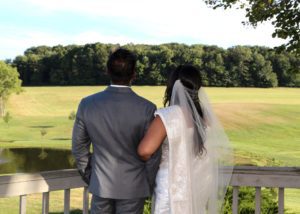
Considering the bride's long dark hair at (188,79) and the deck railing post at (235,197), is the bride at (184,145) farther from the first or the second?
the deck railing post at (235,197)

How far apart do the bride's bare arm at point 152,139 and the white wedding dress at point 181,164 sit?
36 mm

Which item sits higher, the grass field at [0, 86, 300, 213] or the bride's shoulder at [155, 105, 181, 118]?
the bride's shoulder at [155, 105, 181, 118]

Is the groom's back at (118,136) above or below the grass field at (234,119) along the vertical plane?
above

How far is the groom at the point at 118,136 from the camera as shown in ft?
9.07

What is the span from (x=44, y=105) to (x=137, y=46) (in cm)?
2816

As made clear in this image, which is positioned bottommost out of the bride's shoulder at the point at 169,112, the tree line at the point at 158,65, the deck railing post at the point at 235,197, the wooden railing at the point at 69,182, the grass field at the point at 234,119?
the grass field at the point at 234,119

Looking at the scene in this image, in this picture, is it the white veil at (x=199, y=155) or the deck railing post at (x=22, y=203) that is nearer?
the white veil at (x=199, y=155)

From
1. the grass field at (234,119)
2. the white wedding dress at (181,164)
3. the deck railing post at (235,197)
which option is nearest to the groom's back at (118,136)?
the white wedding dress at (181,164)

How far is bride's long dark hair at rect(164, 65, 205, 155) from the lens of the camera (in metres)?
2.95

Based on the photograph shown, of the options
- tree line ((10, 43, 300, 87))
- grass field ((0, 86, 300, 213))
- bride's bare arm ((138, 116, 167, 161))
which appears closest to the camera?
bride's bare arm ((138, 116, 167, 161))

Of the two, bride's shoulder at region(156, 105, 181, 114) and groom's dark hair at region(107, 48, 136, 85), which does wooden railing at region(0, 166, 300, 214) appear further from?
groom's dark hair at region(107, 48, 136, 85)

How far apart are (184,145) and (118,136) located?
1.41 feet

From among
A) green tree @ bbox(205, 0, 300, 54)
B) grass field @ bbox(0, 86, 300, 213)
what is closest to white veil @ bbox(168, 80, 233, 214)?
green tree @ bbox(205, 0, 300, 54)

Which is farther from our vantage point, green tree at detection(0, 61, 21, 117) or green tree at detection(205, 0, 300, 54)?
green tree at detection(0, 61, 21, 117)
